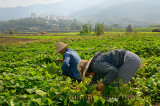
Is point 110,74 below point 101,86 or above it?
above

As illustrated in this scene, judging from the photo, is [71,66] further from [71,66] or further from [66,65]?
[66,65]

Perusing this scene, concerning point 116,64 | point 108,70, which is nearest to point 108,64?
point 108,70

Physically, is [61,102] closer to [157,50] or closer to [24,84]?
[24,84]

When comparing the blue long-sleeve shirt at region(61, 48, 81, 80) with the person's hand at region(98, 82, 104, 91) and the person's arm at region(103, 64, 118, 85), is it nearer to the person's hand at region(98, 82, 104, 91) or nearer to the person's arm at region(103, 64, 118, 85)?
the person's hand at region(98, 82, 104, 91)

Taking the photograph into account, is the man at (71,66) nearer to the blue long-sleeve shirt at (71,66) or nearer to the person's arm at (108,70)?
the blue long-sleeve shirt at (71,66)

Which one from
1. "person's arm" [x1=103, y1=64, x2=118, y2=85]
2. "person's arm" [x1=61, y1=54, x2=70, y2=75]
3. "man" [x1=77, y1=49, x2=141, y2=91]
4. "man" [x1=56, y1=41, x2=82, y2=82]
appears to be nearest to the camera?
"person's arm" [x1=103, y1=64, x2=118, y2=85]

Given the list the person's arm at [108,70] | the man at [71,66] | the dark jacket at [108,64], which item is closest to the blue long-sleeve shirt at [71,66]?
the man at [71,66]

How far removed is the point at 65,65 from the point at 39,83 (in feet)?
3.88

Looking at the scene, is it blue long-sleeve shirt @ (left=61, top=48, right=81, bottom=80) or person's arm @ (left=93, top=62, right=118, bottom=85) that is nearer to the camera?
person's arm @ (left=93, top=62, right=118, bottom=85)

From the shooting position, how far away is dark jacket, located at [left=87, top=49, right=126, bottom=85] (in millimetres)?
2887

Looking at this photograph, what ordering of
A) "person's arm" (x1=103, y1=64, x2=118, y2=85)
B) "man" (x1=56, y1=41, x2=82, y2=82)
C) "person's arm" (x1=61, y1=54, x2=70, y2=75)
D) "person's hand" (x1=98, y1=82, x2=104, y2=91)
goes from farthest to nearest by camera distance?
1. "man" (x1=56, y1=41, x2=82, y2=82)
2. "person's arm" (x1=61, y1=54, x2=70, y2=75)
3. "person's hand" (x1=98, y1=82, x2=104, y2=91)
4. "person's arm" (x1=103, y1=64, x2=118, y2=85)

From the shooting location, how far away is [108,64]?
2943 mm

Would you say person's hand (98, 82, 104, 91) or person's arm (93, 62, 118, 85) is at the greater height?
person's arm (93, 62, 118, 85)

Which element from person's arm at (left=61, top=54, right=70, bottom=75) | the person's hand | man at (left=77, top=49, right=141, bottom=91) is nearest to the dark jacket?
man at (left=77, top=49, right=141, bottom=91)
